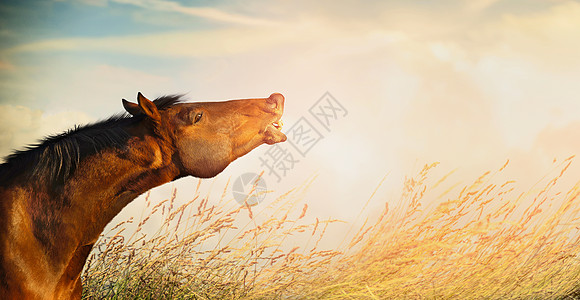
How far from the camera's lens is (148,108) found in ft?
9.14

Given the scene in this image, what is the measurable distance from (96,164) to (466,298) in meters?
3.41

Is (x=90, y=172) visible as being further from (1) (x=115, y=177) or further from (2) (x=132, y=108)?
Result: (2) (x=132, y=108)

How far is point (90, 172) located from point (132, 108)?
17.1 inches

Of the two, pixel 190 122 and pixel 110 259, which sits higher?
pixel 190 122

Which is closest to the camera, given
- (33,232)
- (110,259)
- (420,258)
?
(33,232)

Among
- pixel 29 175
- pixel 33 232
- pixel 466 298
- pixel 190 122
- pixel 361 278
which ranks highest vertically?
pixel 190 122

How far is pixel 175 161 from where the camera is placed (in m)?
2.90

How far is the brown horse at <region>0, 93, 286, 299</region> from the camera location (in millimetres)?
2678

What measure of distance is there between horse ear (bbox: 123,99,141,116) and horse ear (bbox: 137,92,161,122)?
0.04m

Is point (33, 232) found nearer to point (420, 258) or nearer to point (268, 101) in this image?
point (268, 101)

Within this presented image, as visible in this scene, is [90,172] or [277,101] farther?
[277,101]

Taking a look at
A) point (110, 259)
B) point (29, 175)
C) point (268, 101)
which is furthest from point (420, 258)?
point (29, 175)

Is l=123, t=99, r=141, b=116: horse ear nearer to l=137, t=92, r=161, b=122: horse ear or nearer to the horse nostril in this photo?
l=137, t=92, r=161, b=122: horse ear

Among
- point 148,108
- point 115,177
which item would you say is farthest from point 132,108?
point 115,177
